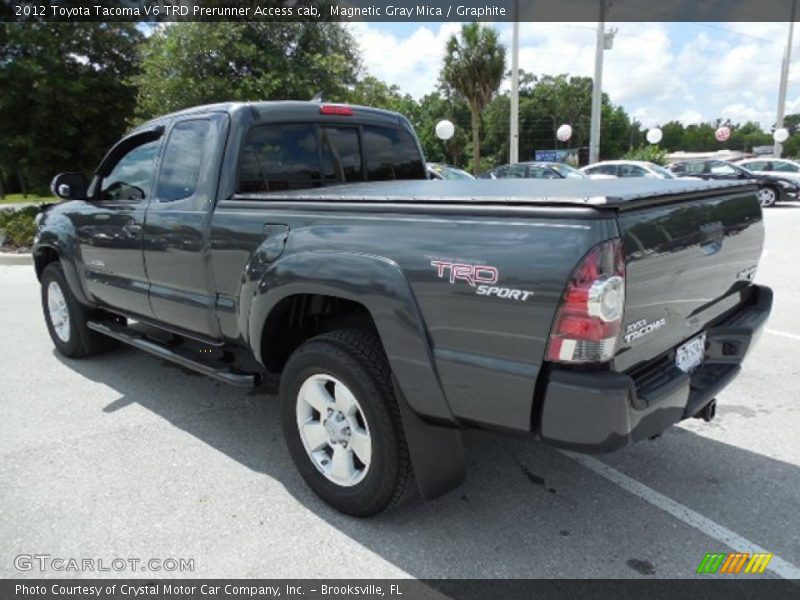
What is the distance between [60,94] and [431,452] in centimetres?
1364

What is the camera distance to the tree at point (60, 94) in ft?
41.4

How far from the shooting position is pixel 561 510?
2.88 metres

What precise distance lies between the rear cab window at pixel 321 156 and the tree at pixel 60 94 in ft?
→ 35.1

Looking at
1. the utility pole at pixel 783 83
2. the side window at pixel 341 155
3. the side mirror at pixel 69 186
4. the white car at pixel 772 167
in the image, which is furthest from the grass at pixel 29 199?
the utility pole at pixel 783 83

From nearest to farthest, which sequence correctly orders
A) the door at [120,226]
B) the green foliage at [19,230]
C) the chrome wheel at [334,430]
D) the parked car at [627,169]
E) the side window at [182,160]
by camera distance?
the chrome wheel at [334,430] → the side window at [182,160] → the door at [120,226] → the green foliage at [19,230] → the parked car at [627,169]

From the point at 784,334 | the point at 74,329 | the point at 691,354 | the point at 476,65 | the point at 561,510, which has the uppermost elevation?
the point at 476,65

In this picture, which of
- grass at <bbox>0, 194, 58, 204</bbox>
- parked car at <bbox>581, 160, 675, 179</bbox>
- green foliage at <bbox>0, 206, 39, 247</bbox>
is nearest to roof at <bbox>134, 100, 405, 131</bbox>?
green foliage at <bbox>0, 206, 39, 247</bbox>

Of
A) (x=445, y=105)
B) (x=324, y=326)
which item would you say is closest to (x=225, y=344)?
(x=324, y=326)

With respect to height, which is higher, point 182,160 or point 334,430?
point 182,160

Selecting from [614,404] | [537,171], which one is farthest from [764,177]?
[614,404]

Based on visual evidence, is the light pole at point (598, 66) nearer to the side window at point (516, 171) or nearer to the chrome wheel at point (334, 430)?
the side window at point (516, 171)

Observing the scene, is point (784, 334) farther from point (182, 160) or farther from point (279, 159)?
point (182, 160)

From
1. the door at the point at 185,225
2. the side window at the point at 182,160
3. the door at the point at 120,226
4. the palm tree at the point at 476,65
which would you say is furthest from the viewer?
the palm tree at the point at 476,65

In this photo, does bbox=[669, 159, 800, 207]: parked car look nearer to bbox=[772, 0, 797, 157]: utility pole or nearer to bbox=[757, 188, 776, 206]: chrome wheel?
bbox=[757, 188, 776, 206]: chrome wheel
